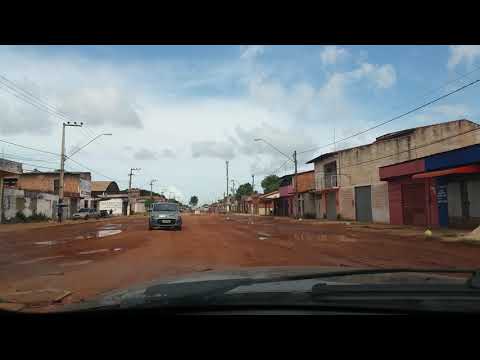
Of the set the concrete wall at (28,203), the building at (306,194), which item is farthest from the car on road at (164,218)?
the building at (306,194)

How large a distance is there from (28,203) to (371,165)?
33710 millimetres

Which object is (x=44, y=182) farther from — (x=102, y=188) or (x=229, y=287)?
(x=229, y=287)

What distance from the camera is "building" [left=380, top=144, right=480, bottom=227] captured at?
2411cm

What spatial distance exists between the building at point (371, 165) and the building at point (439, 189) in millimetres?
2844

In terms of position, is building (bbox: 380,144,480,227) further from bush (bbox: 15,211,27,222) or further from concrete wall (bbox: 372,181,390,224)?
bush (bbox: 15,211,27,222)

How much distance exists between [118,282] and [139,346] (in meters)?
6.04

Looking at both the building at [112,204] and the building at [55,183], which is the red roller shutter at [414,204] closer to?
the building at [55,183]

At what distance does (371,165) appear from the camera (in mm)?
39375

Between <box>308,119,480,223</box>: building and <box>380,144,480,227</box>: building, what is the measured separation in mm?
2844

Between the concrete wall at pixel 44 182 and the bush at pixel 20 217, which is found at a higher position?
the concrete wall at pixel 44 182

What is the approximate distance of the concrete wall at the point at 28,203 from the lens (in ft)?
129

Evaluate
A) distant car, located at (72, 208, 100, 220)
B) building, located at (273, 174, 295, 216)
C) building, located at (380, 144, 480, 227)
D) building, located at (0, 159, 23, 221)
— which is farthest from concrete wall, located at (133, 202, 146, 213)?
building, located at (380, 144, 480, 227)

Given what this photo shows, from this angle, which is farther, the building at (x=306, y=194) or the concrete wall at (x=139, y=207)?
the concrete wall at (x=139, y=207)
